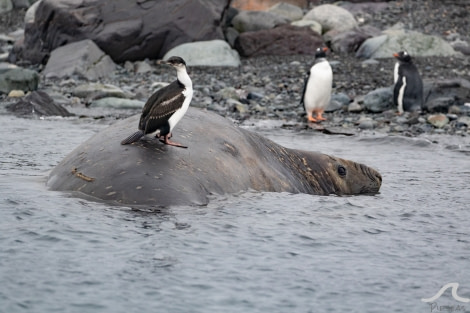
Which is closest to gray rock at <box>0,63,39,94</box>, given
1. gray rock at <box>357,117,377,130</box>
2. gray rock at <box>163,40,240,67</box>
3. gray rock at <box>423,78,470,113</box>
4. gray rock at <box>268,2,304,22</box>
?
gray rock at <box>163,40,240,67</box>

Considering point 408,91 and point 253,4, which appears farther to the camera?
point 253,4

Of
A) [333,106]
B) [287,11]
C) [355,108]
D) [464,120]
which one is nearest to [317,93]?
[355,108]

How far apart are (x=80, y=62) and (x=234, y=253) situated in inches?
630

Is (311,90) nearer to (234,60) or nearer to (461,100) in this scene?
(461,100)

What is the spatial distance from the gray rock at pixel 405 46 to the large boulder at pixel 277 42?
4.09 ft

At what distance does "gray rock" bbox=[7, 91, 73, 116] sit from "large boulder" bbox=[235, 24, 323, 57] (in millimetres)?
8343

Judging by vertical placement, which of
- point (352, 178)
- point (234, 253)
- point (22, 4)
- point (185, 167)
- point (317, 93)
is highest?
point (185, 167)

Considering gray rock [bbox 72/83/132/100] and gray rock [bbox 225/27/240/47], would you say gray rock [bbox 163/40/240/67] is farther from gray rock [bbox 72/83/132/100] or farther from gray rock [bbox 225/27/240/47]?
gray rock [bbox 72/83/132/100]

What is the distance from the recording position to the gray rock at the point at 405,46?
70.5 ft

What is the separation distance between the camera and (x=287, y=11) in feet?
84.2

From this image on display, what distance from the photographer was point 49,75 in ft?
65.9

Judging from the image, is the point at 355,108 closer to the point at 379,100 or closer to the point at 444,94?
the point at 379,100

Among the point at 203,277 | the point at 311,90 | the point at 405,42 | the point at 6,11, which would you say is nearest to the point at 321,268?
the point at 203,277

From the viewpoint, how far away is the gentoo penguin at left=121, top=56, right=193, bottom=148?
572 centimetres
